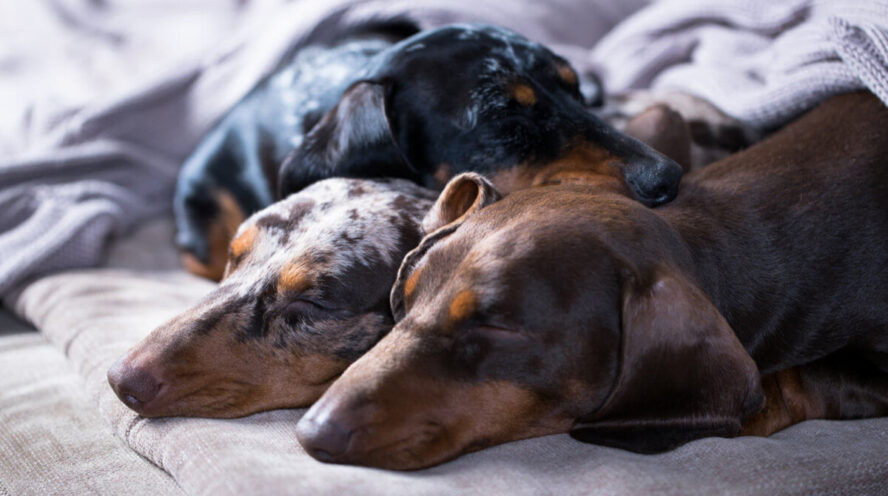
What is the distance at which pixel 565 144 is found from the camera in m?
2.66

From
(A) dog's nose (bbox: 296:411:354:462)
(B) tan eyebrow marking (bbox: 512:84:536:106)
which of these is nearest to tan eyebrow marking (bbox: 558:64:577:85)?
(B) tan eyebrow marking (bbox: 512:84:536:106)

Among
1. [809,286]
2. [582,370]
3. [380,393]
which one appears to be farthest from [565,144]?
[380,393]

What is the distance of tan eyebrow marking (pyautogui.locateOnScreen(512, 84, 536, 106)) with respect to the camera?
2.75 meters

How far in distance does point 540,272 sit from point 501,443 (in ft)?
1.28

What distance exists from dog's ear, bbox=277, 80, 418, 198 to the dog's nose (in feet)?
4.07

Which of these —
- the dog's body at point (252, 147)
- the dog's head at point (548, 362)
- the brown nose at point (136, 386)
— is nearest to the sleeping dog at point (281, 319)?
the brown nose at point (136, 386)

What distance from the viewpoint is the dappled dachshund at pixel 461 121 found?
105 inches

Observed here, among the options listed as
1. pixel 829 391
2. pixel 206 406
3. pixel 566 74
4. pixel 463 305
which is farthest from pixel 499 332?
pixel 566 74

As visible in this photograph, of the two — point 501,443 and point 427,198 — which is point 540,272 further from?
point 427,198

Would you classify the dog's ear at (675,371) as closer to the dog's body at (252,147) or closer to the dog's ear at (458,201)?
the dog's ear at (458,201)

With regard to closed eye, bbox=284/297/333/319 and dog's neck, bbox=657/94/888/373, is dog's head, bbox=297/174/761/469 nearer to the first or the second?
dog's neck, bbox=657/94/888/373

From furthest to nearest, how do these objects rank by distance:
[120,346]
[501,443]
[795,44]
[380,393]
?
[795,44], [120,346], [501,443], [380,393]

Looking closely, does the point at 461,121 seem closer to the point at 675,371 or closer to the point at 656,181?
the point at 656,181

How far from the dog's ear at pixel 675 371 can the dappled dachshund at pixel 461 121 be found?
2.83ft
